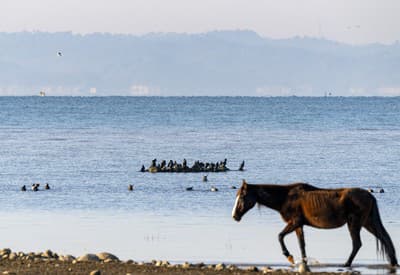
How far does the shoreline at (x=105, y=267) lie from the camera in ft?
59.5

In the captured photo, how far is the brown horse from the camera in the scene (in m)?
19.9

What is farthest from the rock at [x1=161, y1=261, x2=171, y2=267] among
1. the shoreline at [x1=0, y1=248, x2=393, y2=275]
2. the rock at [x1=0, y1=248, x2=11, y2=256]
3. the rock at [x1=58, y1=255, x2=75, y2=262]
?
the rock at [x1=0, y1=248, x2=11, y2=256]

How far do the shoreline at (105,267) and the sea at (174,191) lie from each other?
117 cm

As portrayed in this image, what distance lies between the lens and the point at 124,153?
193 ft

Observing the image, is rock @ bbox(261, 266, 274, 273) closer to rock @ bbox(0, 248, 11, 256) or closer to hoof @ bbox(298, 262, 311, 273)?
hoof @ bbox(298, 262, 311, 273)

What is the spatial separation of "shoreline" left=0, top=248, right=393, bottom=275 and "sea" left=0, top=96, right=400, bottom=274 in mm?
1175

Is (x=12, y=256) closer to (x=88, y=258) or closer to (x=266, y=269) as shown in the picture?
(x=88, y=258)

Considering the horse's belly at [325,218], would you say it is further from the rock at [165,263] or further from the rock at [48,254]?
the rock at [48,254]

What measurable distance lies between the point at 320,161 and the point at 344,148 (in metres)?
11.5

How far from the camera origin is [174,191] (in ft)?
122

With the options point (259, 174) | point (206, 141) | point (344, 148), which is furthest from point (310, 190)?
point (206, 141)

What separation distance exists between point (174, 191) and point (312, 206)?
1738 centimetres

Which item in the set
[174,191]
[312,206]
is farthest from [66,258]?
[174,191]

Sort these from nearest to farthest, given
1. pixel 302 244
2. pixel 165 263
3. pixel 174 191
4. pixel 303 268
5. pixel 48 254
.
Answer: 1. pixel 303 268
2. pixel 165 263
3. pixel 302 244
4. pixel 48 254
5. pixel 174 191
